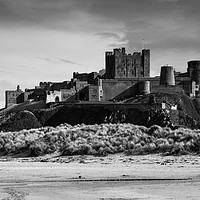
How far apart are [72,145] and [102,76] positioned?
53.7 metres

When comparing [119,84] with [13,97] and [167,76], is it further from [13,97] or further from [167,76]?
[13,97]

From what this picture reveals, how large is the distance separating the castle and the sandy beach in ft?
145

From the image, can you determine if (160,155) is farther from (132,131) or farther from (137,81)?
(137,81)

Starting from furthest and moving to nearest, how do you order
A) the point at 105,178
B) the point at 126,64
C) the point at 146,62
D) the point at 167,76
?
1. the point at 146,62
2. the point at 126,64
3. the point at 167,76
4. the point at 105,178

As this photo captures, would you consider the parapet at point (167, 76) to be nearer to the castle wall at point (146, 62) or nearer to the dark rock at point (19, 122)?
the castle wall at point (146, 62)

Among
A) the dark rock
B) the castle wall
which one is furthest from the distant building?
the dark rock

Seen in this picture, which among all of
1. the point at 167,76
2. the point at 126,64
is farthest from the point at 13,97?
the point at 167,76

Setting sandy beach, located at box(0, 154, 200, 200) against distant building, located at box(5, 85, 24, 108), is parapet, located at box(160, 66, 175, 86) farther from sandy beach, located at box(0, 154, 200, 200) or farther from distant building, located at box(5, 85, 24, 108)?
sandy beach, located at box(0, 154, 200, 200)

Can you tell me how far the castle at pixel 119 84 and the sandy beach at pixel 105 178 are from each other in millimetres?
44143

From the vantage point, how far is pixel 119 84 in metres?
70.1

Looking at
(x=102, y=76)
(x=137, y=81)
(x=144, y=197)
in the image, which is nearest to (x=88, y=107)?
(x=137, y=81)

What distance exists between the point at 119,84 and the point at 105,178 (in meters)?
54.0

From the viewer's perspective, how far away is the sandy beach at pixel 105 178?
13.4m

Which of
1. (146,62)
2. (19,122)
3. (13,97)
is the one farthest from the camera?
(13,97)
